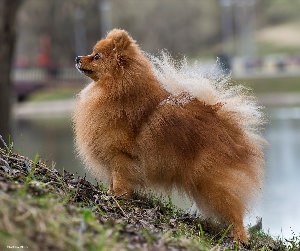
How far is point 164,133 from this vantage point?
6082mm

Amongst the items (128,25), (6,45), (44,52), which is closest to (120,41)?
(6,45)

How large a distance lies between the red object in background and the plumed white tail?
203ft

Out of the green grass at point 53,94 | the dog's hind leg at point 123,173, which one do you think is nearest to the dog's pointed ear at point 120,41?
the dog's hind leg at point 123,173

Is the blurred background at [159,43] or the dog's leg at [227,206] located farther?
the blurred background at [159,43]

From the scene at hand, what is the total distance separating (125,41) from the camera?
6.32 m

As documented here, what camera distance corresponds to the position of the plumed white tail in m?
6.39

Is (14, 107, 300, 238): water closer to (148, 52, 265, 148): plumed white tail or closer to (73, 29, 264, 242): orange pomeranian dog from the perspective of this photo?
(73, 29, 264, 242): orange pomeranian dog

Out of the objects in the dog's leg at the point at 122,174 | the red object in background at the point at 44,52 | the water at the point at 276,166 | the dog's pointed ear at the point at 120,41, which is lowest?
the water at the point at 276,166

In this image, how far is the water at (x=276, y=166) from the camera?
9.13 meters

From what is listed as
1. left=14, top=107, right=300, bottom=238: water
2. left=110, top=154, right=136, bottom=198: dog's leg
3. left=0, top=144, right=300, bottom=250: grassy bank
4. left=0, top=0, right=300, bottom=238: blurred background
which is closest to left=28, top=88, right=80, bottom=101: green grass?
left=0, top=0, right=300, bottom=238: blurred background

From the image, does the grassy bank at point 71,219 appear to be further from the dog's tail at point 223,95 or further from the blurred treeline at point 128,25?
the blurred treeline at point 128,25

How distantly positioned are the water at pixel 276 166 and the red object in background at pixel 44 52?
38578 mm

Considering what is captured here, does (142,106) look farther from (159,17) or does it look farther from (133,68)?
(159,17)

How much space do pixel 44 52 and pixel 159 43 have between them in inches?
493
